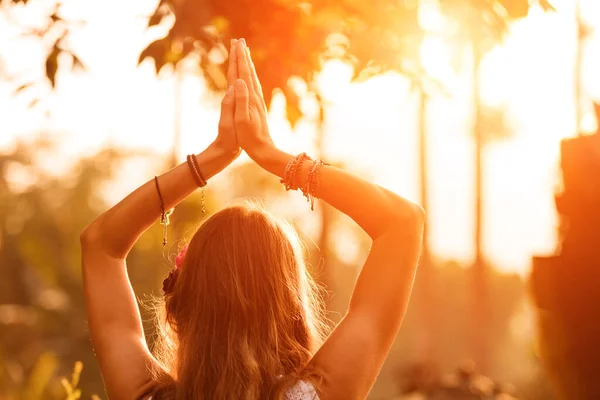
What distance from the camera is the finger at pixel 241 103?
108 inches

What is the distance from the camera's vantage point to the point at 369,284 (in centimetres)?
237

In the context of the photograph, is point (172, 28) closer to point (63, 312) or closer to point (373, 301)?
point (373, 301)

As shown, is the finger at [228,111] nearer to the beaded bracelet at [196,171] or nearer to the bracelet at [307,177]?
the beaded bracelet at [196,171]

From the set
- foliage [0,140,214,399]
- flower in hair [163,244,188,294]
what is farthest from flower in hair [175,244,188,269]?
foliage [0,140,214,399]

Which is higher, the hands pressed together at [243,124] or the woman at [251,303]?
the hands pressed together at [243,124]

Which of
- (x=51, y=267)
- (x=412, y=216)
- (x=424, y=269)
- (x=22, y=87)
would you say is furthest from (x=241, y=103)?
(x=424, y=269)

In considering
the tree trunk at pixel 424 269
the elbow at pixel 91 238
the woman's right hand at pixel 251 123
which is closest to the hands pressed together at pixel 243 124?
the woman's right hand at pixel 251 123

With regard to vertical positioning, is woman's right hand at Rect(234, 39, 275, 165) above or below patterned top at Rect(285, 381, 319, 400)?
above

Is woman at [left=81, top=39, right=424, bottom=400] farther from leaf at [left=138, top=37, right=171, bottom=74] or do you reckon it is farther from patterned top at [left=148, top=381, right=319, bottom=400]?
leaf at [left=138, top=37, right=171, bottom=74]

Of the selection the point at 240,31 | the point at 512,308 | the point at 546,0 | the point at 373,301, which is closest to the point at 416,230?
the point at 373,301

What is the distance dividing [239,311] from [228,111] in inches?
27.8

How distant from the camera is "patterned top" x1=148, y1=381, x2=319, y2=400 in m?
2.30

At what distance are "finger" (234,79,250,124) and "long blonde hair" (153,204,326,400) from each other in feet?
1.22

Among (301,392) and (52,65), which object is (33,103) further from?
(301,392)
